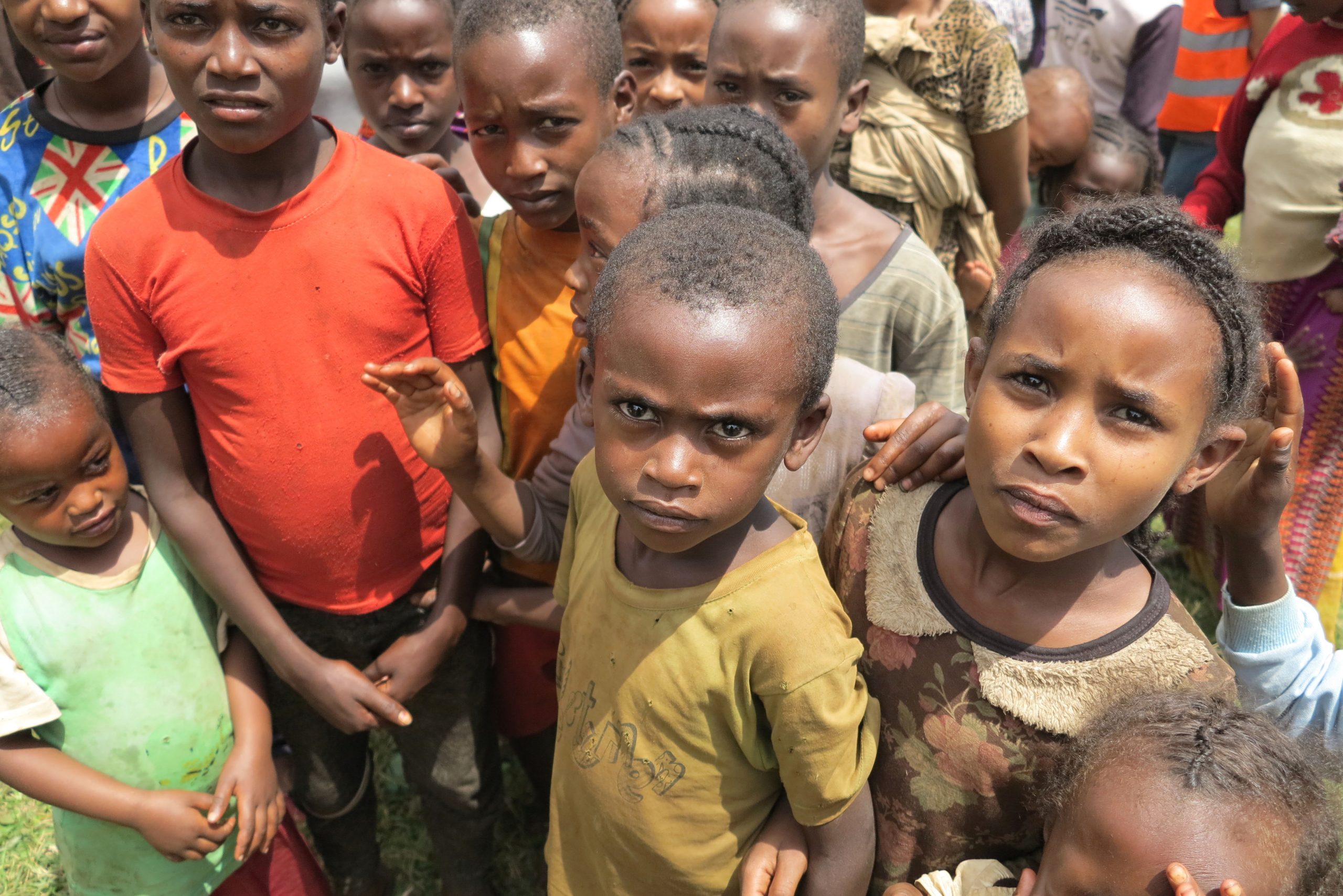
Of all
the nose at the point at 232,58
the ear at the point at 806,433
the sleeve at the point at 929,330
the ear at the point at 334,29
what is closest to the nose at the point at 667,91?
the sleeve at the point at 929,330

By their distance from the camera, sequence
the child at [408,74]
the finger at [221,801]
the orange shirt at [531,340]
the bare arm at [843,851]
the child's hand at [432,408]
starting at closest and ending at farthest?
1. the bare arm at [843,851]
2. the child's hand at [432,408]
3. the finger at [221,801]
4. the orange shirt at [531,340]
5. the child at [408,74]

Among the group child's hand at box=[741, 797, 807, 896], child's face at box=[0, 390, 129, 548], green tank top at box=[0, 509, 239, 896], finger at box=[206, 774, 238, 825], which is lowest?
finger at box=[206, 774, 238, 825]

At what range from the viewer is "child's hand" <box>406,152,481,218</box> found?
2.49 meters

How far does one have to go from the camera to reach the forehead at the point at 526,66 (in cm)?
204

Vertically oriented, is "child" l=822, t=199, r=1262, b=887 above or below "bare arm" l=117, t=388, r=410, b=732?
above

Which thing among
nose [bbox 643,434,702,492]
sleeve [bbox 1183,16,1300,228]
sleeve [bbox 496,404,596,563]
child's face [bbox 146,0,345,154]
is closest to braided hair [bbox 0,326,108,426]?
child's face [bbox 146,0,345,154]

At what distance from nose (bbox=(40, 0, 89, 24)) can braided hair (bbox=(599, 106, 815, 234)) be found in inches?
52.0

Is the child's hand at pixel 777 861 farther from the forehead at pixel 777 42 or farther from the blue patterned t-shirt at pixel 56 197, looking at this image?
the blue patterned t-shirt at pixel 56 197

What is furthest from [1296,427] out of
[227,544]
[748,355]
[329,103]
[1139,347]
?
[329,103]

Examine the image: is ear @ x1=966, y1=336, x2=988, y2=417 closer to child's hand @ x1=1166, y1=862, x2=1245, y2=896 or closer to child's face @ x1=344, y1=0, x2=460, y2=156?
child's hand @ x1=1166, y1=862, x2=1245, y2=896

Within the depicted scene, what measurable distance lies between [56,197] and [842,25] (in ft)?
6.13

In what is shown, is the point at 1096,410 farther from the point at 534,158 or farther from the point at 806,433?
the point at 534,158

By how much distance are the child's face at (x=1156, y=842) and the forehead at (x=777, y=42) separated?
5.41 ft

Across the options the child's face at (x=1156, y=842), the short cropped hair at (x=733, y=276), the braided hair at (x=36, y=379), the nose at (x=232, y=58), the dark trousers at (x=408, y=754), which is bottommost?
the dark trousers at (x=408, y=754)
